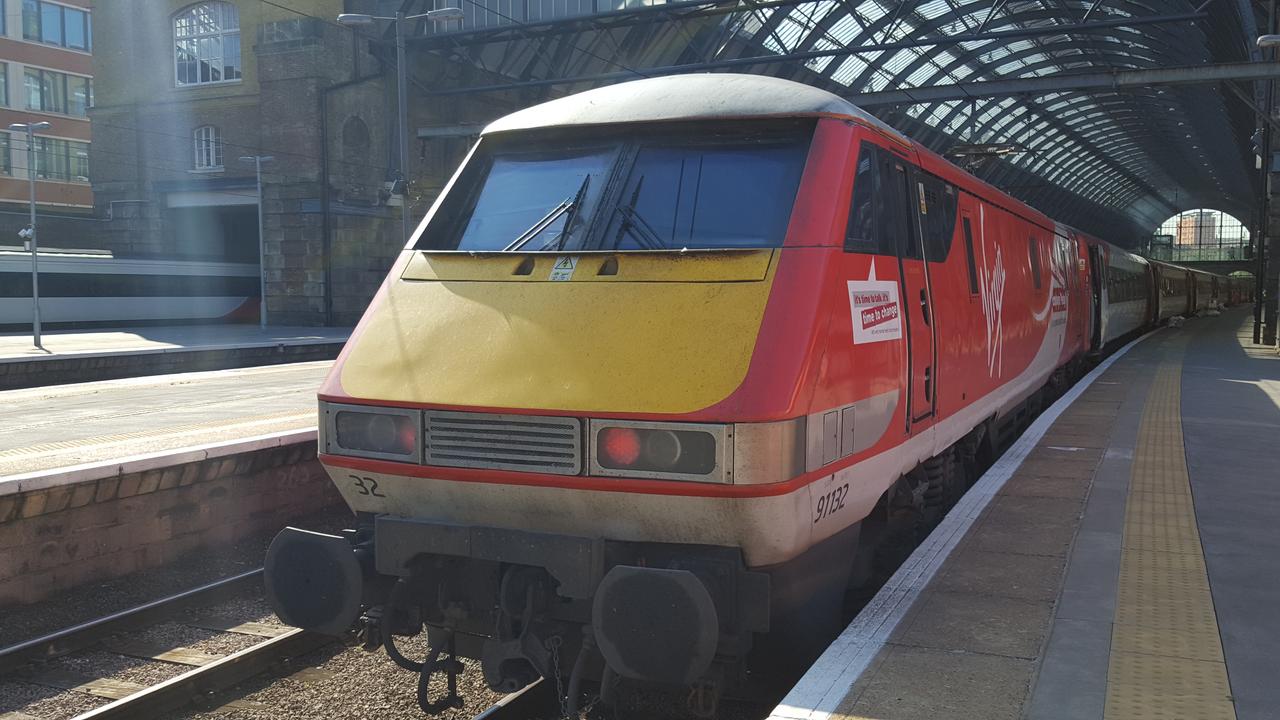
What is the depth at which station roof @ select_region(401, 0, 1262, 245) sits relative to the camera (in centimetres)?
2716

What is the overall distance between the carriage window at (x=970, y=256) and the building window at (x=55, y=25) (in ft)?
187

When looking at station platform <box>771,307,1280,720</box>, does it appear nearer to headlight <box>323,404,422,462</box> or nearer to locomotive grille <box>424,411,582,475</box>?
locomotive grille <box>424,411,582,475</box>

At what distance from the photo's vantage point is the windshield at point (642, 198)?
486cm

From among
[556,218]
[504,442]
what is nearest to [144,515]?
[556,218]

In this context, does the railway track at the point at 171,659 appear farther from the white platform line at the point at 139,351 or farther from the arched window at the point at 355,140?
the arched window at the point at 355,140

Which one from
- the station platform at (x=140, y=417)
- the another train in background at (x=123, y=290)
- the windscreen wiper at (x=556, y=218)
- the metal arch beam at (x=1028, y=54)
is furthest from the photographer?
the metal arch beam at (x=1028, y=54)

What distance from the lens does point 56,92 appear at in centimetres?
5678

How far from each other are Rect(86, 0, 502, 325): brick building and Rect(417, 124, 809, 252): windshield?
29500 millimetres

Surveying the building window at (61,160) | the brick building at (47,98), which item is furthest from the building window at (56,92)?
the building window at (61,160)

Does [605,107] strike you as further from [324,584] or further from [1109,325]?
[1109,325]

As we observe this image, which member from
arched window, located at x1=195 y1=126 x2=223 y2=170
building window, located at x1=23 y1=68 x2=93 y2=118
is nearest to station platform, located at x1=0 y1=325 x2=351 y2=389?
arched window, located at x1=195 y1=126 x2=223 y2=170

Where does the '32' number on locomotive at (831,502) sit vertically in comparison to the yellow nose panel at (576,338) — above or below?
below

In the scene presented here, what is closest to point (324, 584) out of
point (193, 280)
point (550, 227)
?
point (550, 227)

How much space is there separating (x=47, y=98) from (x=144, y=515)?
56.9m
